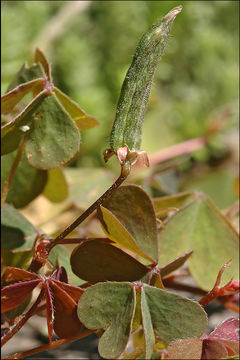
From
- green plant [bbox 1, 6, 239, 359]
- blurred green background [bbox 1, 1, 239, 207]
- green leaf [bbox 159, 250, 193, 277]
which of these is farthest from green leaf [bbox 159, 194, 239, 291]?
blurred green background [bbox 1, 1, 239, 207]

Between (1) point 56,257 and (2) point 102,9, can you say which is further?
(2) point 102,9

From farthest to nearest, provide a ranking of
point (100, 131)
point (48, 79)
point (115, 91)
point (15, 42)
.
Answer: point (115, 91) < point (100, 131) < point (15, 42) < point (48, 79)

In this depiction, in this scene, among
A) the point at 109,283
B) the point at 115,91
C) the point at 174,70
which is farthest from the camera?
the point at 174,70

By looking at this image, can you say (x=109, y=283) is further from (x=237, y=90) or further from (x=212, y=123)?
(x=237, y=90)

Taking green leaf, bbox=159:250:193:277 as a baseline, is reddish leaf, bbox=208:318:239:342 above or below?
below

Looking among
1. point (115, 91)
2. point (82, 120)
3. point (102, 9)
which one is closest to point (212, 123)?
point (115, 91)

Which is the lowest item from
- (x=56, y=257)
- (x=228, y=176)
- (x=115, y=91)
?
(x=228, y=176)

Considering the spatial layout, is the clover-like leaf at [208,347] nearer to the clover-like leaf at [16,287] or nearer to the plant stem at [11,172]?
the clover-like leaf at [16,287]

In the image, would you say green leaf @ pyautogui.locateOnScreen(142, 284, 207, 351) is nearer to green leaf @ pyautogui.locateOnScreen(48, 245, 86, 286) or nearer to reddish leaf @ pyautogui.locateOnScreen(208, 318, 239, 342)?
reddish leaf @ pyautogui.locateOnScreen(208, 318, 239, 342)
